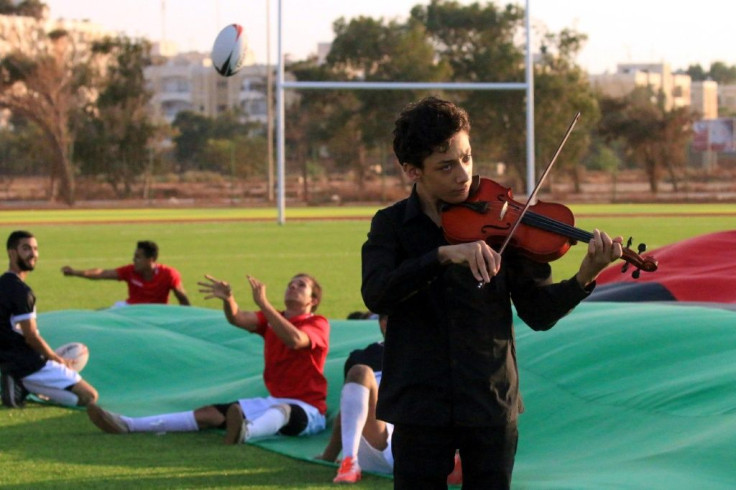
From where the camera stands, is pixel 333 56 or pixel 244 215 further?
pixel 333 56

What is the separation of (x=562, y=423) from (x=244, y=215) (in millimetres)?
32701

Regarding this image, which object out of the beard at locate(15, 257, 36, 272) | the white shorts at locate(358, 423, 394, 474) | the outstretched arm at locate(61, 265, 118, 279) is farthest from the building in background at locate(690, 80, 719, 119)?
the white shorts at locate(358, 423, 394, 474)

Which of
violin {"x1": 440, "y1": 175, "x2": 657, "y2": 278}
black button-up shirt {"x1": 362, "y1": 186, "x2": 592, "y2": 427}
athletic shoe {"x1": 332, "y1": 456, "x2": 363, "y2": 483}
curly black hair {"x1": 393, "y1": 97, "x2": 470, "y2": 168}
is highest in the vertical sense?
curly black hair {"x1": 393, "y1": 97, "x2": 470, "y2": 168}

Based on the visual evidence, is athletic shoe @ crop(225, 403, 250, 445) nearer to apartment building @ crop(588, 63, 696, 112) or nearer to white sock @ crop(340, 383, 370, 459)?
white sock @ crop(340, 383, 370, 459)

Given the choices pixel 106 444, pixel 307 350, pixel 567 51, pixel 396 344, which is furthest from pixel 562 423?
pixel 567 51

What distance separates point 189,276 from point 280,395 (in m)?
11.3

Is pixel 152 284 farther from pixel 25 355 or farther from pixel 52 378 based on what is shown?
pixel 52 378

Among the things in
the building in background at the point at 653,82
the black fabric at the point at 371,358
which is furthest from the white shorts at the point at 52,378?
the building in background at the point at 653,82

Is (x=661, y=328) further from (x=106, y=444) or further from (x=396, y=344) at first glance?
(x=396, y=344)

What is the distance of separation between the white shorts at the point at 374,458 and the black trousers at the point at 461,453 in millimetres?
2314

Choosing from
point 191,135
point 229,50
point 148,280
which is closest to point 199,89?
point 191,135

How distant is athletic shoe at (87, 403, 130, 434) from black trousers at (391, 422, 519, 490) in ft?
12.0

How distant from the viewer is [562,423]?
19.1 ft

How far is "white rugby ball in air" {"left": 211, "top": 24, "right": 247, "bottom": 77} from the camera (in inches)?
768
